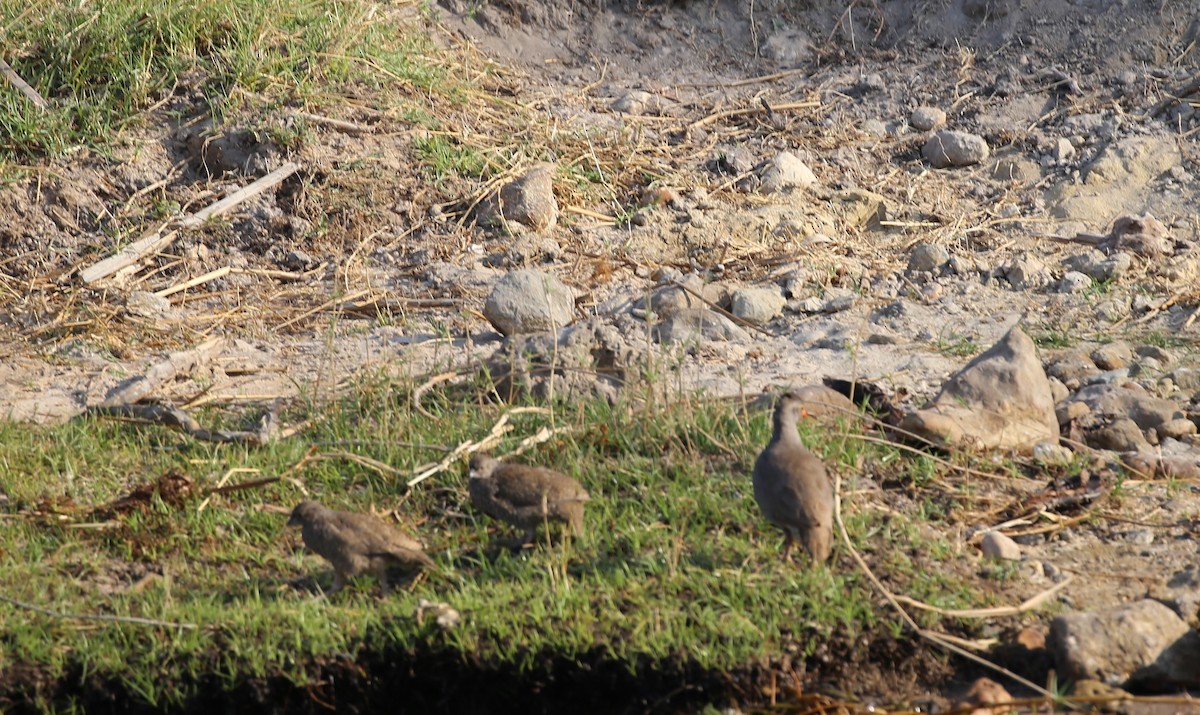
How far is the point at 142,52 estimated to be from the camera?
7965 millimetres

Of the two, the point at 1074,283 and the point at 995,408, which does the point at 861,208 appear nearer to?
the point at 1074,283

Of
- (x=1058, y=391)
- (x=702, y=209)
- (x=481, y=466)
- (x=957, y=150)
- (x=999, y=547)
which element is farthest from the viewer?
(x=957, y=150)

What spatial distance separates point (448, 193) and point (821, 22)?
3413mm

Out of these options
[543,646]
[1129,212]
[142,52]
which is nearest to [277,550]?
[543,646]

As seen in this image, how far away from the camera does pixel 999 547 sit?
4473 millimetres

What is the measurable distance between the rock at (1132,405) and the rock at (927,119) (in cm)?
349

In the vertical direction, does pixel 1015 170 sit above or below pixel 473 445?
above

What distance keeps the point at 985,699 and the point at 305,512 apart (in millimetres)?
2179

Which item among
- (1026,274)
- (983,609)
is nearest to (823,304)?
(1026,274)

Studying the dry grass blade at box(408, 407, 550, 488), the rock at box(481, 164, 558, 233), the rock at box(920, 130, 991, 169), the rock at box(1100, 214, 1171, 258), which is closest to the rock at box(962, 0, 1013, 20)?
the rock at box(920, 130, 991, 169)

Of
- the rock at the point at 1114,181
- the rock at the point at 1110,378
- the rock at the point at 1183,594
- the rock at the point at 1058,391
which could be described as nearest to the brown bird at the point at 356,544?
the rock at the point at 1183,594

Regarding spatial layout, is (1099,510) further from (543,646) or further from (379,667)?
(379,667)

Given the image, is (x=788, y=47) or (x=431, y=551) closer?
(x=431, y=551)

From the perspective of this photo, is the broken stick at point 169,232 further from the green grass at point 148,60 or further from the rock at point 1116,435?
the rock at point 1116,435
